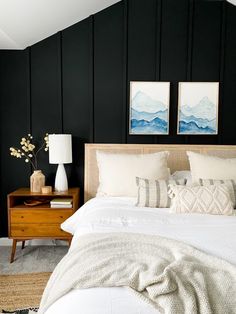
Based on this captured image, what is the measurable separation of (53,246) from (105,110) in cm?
167

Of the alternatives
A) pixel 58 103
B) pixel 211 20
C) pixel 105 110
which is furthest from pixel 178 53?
pixel 58 103

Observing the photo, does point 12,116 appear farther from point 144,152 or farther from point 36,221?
point 144,152

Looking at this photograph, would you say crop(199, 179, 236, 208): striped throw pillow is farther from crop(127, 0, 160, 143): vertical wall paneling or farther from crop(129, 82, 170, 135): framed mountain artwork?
crop(127, 0, 160, 143): vertical wall paneling

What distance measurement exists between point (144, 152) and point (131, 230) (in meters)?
1.49

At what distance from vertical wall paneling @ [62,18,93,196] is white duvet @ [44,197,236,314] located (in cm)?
83

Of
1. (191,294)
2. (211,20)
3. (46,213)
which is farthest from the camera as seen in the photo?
(211,20)

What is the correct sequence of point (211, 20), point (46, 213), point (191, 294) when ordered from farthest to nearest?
point (211, 20) → point (46, 213) → point (191, 294)

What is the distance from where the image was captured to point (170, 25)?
320 cm

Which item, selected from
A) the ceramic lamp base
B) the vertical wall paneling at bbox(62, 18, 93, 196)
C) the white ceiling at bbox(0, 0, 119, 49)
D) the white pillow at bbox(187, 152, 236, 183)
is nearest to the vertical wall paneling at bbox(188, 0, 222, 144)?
the white pillow at bbox(187, 152, 236, 183)

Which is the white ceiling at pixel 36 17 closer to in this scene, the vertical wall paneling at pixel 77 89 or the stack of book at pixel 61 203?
the vertical wall paneling at pixel 77 89

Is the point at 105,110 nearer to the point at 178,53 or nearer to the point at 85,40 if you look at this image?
the point at 85,40

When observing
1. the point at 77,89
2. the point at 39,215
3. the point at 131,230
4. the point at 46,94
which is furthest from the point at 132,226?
the point at 46,94

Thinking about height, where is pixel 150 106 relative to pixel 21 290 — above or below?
above

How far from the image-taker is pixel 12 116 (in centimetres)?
325
